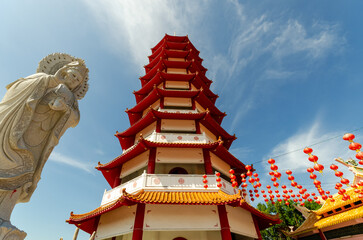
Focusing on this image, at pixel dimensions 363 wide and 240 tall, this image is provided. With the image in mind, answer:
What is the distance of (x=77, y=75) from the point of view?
153 inches

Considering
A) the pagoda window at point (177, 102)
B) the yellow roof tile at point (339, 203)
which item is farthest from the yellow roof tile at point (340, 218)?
the pagoda window at point (177, 102)

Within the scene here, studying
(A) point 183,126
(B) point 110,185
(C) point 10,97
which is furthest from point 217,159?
Answer: (C) point 10,97

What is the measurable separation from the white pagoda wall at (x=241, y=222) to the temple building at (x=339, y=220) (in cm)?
608

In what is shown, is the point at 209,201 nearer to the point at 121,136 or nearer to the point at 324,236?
the point at 121,136

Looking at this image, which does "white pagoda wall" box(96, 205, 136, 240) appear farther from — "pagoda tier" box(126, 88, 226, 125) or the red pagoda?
"pagoda tier" box(126, 88, 226, 125)

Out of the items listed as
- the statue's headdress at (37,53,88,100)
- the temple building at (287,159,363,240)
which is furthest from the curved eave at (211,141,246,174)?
the statue's headdress at (37,53,88,100)

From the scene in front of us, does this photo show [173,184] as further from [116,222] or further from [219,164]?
[219,164]

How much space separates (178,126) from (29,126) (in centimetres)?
808

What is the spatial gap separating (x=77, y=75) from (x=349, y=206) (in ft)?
54.4

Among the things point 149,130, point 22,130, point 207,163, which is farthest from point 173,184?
point 22,130

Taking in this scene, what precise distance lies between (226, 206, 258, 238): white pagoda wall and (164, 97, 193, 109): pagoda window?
705 cm

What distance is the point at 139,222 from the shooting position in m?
6.43

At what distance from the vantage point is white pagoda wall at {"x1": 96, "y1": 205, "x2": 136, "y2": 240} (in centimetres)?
686

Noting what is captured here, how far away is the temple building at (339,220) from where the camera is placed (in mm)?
9961
